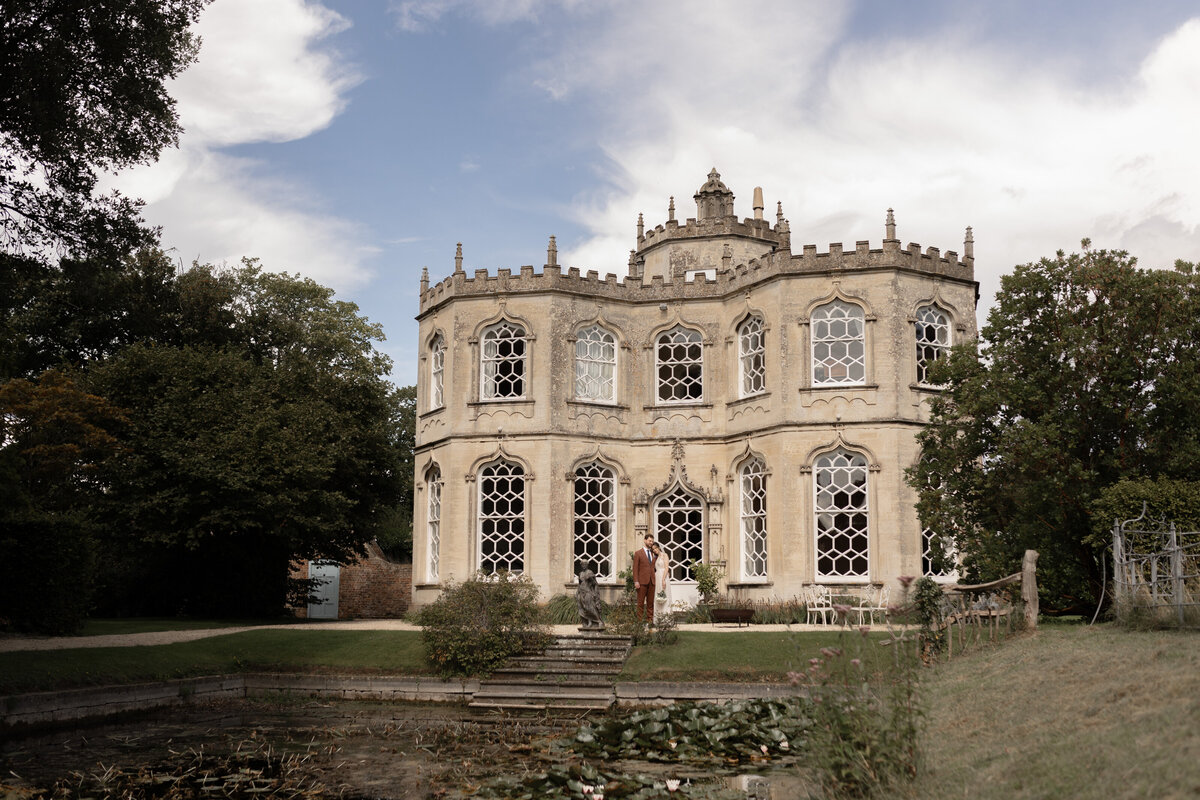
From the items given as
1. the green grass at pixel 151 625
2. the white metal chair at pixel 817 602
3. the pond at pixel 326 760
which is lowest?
the pond at pixel 326 760

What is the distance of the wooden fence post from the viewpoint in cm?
1527

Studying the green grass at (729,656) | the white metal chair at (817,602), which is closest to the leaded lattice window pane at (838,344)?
the white metal chair at (817,602)

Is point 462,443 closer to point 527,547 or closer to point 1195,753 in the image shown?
point 527,547

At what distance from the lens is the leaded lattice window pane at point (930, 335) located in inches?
1033

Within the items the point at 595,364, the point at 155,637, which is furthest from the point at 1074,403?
the point at 155,637

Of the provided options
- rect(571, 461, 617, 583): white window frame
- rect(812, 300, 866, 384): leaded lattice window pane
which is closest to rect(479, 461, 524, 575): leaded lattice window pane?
rect(571, 461, 617, 583): white window frame

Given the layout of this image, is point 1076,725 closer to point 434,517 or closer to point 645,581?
point 645,581

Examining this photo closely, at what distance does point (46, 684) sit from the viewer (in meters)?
15.8

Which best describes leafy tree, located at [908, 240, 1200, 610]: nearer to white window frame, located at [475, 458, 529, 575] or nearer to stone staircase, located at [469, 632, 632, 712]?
stone staircase, located at [469, 632, 632, 712]

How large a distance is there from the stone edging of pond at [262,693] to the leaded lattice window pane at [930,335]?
12.1 m

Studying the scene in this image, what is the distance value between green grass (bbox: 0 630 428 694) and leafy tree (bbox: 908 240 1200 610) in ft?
36.1

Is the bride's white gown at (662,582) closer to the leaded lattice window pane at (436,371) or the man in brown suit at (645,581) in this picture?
the man in brown suit at (645,581)

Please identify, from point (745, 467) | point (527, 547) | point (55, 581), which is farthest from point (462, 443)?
point (55, 581)

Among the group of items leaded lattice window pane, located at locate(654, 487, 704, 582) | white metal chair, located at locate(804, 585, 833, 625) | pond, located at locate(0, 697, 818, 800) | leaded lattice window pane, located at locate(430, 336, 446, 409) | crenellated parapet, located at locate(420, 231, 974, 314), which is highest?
crenellated parapet, located at locate(420, 231, 974, 314)
